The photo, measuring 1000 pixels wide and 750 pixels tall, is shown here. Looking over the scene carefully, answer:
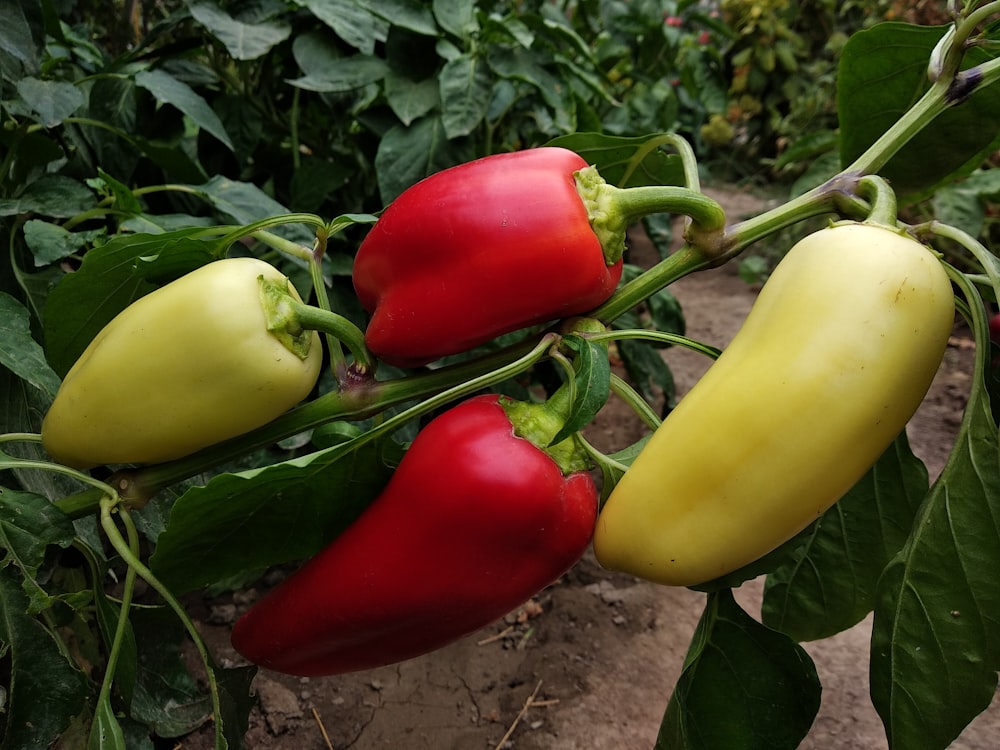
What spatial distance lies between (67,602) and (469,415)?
381 mm

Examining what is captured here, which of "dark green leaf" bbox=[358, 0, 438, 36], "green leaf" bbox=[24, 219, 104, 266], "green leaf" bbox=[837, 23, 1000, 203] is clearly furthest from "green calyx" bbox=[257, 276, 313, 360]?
"dark green leaf" bbox=[358, 0, 438, 36]

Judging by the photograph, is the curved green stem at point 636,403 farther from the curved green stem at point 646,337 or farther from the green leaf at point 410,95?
the green leaf at point 410,95

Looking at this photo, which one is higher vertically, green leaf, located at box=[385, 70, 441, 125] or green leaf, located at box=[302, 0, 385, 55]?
green leaf, located at box=[302, 0, 385, 55]

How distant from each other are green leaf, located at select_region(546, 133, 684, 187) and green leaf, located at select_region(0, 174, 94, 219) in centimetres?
57

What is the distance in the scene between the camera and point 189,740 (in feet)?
3.36

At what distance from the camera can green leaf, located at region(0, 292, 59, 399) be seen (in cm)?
64

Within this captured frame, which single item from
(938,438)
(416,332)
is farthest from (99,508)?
(938,438)

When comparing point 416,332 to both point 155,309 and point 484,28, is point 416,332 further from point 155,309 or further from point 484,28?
point 484,28

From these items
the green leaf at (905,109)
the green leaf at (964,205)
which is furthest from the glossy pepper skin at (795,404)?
the green leaf at (964,205)

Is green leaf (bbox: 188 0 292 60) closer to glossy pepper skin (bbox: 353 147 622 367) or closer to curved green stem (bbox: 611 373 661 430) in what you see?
glossy pepper skin (bbox: 353 147 622 367)

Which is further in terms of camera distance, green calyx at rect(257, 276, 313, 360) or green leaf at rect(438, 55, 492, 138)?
green leaf at rect(438, 55, 492, 138)

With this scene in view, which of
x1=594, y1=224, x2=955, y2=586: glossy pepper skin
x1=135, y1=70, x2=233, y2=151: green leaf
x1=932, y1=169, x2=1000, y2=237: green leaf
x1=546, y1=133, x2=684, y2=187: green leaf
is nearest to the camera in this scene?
x1=594, y1=224, x2=955, y2=586: glossy pepper skin

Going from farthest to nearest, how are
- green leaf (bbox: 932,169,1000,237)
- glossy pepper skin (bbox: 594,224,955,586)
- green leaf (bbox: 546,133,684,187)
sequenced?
green leaf (bbox: 932,169,1000,237) → green leaf (bbox: 546,133,684,187) → glossy pepper skin (bbox: 594,224,955,586)

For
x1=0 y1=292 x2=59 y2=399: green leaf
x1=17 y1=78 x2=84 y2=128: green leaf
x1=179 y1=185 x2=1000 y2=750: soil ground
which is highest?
x1=17 y1=78 x2=84 y2=128: green leaf
